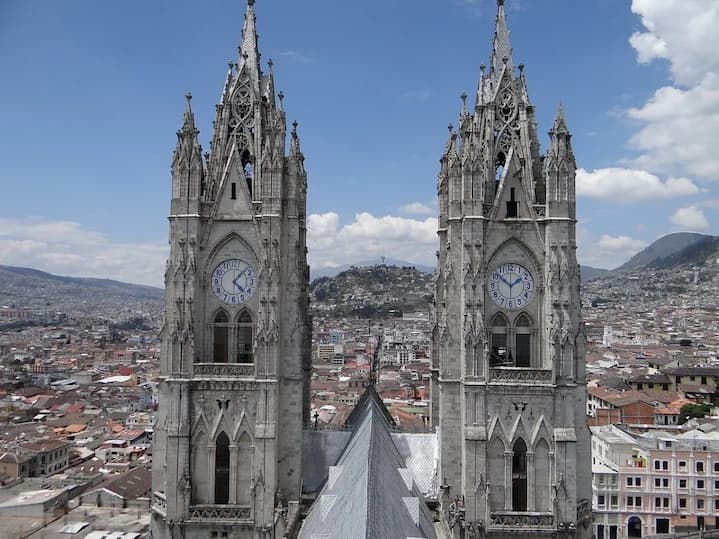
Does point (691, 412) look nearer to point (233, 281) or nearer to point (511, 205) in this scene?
point (511, 205)

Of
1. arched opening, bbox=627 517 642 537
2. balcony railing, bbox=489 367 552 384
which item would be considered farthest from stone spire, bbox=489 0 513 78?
arched opening, bbox=627 517 642 537

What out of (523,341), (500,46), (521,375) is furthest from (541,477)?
(500,46)

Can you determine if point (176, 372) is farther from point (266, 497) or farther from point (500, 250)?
point (500, 250)

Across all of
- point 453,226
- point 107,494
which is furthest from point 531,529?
point 107,494

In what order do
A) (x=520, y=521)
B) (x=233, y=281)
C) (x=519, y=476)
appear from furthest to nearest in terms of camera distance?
(x=233, y=281), (x=519, y=476), (x=520, y=521)

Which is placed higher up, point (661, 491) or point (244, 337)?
point (244, 337)

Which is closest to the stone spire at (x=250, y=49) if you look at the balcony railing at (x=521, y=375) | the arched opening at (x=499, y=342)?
the arched opening at (x=499, y=342)
